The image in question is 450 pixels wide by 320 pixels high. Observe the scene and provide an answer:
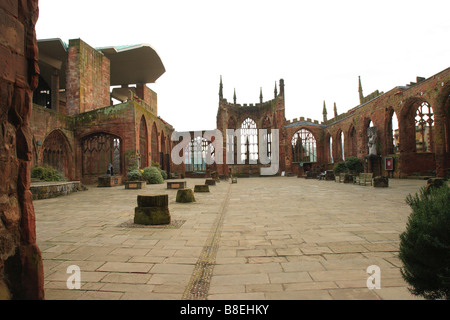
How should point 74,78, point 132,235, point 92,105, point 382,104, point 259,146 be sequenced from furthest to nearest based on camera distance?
point 259,146
point 382,104
point 92,105
point 74,78
point 132,235

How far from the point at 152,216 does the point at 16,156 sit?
3.21 m

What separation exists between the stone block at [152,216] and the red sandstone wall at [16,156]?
118 inches

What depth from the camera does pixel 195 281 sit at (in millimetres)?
2398

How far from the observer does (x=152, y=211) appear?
4.90 m

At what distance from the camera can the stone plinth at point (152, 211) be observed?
4.87 m

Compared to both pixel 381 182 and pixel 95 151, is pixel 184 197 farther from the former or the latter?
pixel 95 151

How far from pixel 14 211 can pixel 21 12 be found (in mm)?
1486

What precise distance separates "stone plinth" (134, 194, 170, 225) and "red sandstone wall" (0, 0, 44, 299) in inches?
118

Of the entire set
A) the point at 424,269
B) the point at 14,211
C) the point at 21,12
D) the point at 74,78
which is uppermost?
the point at 74,78

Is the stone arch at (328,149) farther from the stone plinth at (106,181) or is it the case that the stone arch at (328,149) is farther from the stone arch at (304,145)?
the stone plinth at (106,181)

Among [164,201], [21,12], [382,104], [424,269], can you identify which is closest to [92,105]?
[164,201]

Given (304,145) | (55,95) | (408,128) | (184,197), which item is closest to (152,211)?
(184,197)

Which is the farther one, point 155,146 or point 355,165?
point 155,146

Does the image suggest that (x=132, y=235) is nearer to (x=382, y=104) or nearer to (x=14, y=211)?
(x=14, y=211)
